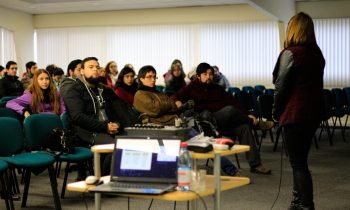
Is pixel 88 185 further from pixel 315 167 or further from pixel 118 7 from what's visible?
pixel 118 7

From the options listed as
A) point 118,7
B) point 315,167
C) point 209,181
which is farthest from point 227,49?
point 209,181

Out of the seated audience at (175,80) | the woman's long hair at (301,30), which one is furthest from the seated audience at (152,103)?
the seated audience at (175,80)

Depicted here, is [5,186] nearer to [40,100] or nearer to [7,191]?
[7,191]

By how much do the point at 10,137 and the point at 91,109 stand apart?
36.8 inches

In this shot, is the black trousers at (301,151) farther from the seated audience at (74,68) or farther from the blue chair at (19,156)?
the seated audience at (74,68)

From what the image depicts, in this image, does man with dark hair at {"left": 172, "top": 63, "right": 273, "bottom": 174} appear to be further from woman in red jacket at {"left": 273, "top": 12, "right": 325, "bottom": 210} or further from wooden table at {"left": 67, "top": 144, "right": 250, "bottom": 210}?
wooden table at {"left": 67, "top": 144, "right": 250, "bottom": 210}

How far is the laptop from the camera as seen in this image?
288cm

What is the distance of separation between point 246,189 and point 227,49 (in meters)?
8.76

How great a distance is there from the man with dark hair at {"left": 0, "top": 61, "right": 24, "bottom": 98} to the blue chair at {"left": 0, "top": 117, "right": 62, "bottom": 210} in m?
4.63

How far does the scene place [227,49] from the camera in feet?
46.2

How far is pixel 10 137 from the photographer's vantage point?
4.77m

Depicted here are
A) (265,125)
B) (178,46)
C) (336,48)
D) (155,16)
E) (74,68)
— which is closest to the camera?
(265,125)

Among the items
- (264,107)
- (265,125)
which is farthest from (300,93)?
(264,107)

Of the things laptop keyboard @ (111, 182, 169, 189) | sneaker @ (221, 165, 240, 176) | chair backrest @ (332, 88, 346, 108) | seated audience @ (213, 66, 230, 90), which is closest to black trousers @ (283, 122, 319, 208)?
laptop keyboard @ (111, 182, 169, 189)
